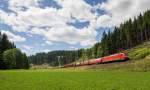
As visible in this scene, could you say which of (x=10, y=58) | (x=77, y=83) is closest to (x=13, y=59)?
(x=10, y=58)

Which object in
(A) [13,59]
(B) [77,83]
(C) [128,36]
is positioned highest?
(C) [128,36]

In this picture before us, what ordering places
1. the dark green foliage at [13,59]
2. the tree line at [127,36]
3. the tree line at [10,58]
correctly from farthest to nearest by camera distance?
1. the tree line at [127,36]
2. the dark green foliage at [13,59]
3. the tree line at [10,58]

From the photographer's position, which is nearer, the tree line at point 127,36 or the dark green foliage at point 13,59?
the dark green foliage at point 13,59

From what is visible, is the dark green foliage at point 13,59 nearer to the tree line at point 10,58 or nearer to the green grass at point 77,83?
the tree line at point 10,58

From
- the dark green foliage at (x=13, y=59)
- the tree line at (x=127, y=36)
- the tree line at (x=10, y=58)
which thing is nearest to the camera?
the tree line at (x=10, y=58)

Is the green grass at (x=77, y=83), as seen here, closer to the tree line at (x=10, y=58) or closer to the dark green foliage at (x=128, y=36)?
the tree line at (x=10, y=58)

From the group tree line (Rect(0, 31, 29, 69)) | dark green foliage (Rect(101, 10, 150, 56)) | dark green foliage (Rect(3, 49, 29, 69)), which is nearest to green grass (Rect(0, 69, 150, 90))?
tree line (Rect(0, 31, 29, 69))

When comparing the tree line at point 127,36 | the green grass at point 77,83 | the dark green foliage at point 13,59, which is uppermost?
the tree line at point 127,36

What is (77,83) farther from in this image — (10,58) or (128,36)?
(128,36)

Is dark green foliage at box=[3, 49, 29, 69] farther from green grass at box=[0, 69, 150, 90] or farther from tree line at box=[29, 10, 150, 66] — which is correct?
green grass at box=[0, 69, 150, 90]

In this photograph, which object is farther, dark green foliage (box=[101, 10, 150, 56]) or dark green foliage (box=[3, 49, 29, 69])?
dark green foliage (box=[101, 10, 150, 56])

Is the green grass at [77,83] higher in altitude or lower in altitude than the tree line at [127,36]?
lower

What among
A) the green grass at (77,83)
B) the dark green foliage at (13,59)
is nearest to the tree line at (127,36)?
the dark green foliage at (13,59)

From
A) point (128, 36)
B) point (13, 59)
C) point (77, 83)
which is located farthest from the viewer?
point (128, 36)
